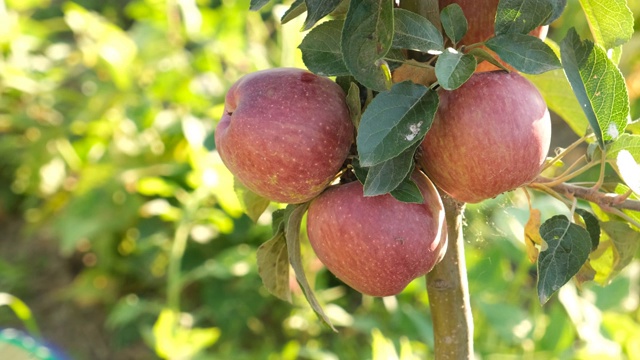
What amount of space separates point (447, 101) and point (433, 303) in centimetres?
18

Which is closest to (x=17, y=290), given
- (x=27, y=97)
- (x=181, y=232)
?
(x=27, y=97)

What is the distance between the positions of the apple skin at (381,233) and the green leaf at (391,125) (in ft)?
0.22

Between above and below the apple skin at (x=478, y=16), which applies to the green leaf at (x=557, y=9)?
above

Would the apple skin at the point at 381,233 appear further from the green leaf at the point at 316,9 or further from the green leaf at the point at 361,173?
the green leaf at the point at 316,9

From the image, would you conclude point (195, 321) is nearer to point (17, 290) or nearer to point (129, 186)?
point (129, 186)

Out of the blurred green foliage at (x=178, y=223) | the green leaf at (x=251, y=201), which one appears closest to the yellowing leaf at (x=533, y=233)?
the green leaf at (x=251, y=201)

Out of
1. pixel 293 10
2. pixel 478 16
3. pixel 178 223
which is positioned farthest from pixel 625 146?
pixel 178 223

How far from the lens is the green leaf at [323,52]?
47 centimetres

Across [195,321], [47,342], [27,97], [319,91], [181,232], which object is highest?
[319,91]

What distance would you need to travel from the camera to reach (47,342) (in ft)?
5.95

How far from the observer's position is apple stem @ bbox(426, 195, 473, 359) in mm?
553

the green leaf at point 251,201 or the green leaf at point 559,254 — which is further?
the green leaf at point 251,201

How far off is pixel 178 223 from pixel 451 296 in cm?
98

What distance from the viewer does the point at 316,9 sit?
1.42 feet
